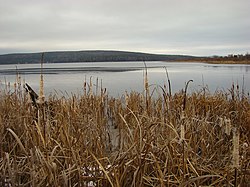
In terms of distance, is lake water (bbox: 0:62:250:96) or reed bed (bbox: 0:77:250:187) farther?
lake water (bbox: 0:62:250:96)

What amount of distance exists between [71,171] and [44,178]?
181 mm

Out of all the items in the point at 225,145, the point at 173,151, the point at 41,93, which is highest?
the point at 41,93

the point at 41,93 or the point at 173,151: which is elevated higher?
the point at 41,93

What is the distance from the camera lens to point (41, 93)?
6.28ft

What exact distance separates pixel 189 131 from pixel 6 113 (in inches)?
103

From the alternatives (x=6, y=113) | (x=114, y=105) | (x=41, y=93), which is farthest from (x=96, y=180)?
(x=114, y=105)

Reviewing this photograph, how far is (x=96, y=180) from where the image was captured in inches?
86.9

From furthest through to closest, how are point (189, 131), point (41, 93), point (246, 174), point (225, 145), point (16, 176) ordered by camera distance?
point (225, 145), point (189, 131), point (246, 174), point (16, 176), point (41, 93)

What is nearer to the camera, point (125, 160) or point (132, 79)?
point (125, 160)

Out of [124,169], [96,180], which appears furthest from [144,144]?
[96,180]

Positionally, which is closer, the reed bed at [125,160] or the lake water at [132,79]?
the reed bed at [125,160]

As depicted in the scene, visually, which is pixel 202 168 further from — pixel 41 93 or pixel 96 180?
pixel 41 93

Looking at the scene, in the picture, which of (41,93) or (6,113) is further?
(6,113)

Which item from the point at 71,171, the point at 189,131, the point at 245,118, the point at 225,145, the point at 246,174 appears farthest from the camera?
the point at 245,118
